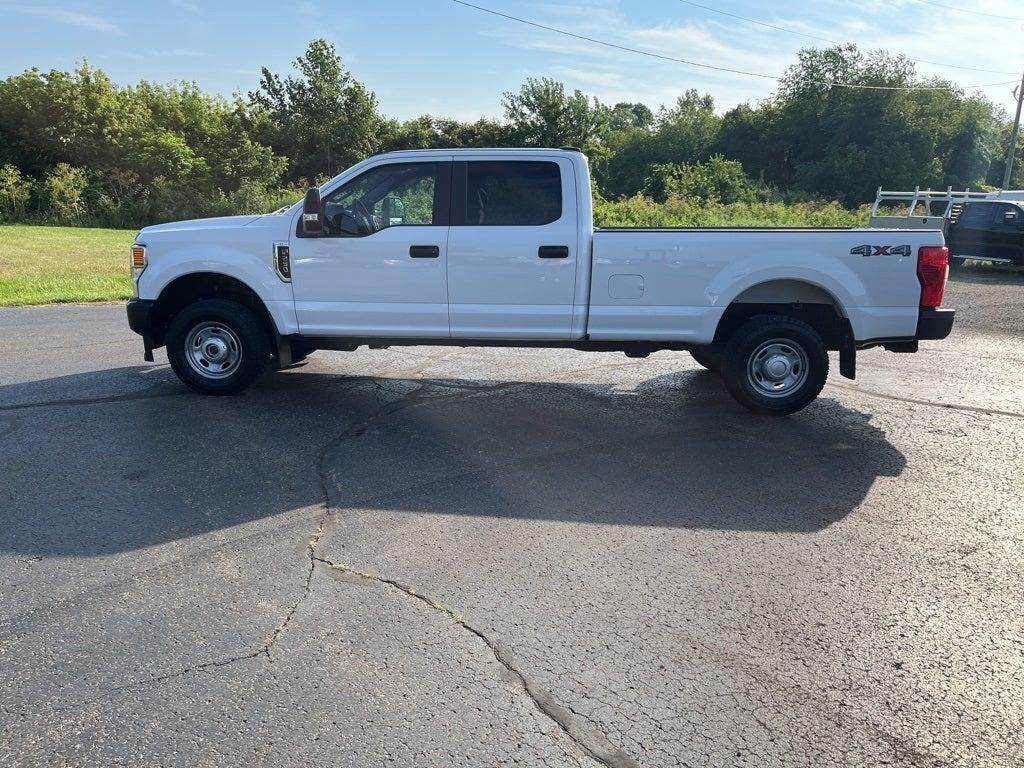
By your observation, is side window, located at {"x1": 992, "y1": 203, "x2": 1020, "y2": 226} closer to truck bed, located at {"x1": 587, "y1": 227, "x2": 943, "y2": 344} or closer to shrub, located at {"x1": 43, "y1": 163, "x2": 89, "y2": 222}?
truck bed, located at {"x1": 587, "y1": 227, "x2": 943, "y2": 344}

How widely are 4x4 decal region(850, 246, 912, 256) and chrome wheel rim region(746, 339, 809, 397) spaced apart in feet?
2.79

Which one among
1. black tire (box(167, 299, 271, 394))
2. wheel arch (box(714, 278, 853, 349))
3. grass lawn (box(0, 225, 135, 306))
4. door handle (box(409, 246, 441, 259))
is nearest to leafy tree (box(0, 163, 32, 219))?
grass lawn (box(0, 225, 135, 306))

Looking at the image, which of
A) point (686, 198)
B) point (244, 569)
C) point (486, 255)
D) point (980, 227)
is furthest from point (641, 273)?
point (686, 198)

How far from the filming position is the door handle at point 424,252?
643 centimetres

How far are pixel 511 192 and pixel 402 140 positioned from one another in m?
42.6

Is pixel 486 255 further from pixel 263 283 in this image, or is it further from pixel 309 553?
pixel 309 553

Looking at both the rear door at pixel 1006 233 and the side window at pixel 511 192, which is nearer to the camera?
the side window at pixel 511 192

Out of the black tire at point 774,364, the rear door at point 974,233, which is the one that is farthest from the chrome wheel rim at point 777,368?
the rear door at point 974,233

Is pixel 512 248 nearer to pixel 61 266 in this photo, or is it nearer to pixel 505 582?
pixel 505 582

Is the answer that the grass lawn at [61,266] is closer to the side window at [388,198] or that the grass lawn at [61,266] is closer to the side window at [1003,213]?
the side window at [388,198]

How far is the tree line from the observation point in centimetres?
3444

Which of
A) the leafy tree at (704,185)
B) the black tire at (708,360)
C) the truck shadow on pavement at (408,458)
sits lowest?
the truck shadow on pavement at (408,458)

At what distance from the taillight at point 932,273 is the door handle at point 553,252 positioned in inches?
108

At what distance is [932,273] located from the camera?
6164 mm
